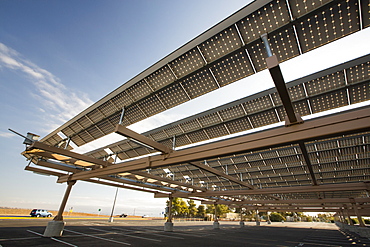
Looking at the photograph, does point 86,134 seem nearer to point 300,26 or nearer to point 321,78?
point 300,26

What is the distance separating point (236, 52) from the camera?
17.1 feet

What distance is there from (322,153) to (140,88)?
38.8ft

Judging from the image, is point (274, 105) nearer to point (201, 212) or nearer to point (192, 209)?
point (192, 209)

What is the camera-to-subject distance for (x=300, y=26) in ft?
14.7

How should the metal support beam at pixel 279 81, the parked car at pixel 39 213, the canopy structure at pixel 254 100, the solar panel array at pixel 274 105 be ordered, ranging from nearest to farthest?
the metal support beam at pixel 279 81, the canopy structure at pixel 254 100, the solar panel array at pixel 274 105, the parked car at pixel 39 213

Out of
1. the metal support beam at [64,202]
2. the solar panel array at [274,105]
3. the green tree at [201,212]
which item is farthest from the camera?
the green tree at [201,212]

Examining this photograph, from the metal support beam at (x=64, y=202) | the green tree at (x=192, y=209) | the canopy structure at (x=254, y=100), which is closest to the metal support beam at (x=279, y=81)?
the canopy structure at (x=254, y=100)

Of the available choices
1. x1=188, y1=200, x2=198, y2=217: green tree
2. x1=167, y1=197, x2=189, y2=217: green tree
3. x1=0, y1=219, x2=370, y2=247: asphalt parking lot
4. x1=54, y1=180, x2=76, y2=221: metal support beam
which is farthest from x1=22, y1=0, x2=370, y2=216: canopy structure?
x1=188, y1=200, x2=198, y2=217: green tree

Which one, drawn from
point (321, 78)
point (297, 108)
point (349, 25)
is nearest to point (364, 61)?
point (321, 78)

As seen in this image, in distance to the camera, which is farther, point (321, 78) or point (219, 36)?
point (321, 78)

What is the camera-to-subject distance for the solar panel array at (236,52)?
13.9 feet

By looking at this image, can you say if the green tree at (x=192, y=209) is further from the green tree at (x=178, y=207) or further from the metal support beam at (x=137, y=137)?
the metal support beam at (x=137, y=137)

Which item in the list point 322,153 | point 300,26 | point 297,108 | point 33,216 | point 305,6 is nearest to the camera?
point 305,6

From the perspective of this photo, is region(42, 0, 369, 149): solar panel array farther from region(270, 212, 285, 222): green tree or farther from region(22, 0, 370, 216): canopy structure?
region(270, 212, 285, 222): green tree
